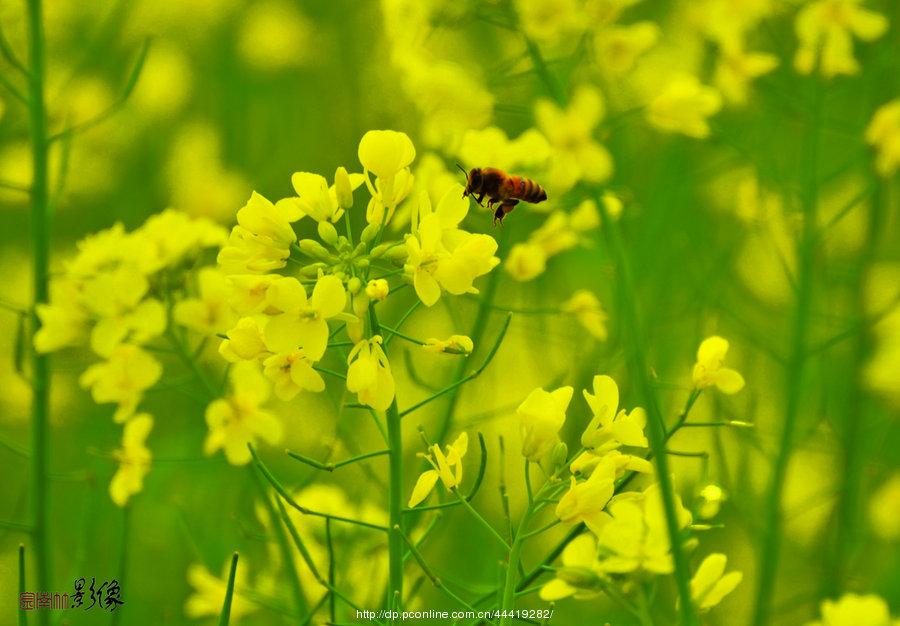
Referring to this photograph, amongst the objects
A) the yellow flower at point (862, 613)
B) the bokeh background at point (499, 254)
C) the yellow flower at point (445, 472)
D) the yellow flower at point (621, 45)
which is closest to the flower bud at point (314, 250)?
the yellow flower at point (445, 472)

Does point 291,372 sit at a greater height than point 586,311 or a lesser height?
lesser

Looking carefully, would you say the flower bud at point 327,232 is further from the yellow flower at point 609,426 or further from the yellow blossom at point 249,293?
the yellow flower at point 609,426

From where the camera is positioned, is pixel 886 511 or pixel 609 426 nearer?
pixel 609 426

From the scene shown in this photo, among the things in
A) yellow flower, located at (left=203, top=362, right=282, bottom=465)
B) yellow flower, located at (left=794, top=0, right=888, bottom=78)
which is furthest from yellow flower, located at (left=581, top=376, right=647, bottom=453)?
yellow flower, located at (left=794, top=0, right=888, bottom=78)

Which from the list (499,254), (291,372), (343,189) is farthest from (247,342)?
(499,254)

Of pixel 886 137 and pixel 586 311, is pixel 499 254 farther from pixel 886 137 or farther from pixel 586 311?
pixel 886 137

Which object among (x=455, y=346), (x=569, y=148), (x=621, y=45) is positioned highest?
(x=621, y=45)

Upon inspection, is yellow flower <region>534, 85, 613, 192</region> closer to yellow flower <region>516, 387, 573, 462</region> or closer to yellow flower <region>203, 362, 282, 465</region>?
yellow flower <region>203, 362, 282, 465</region>
